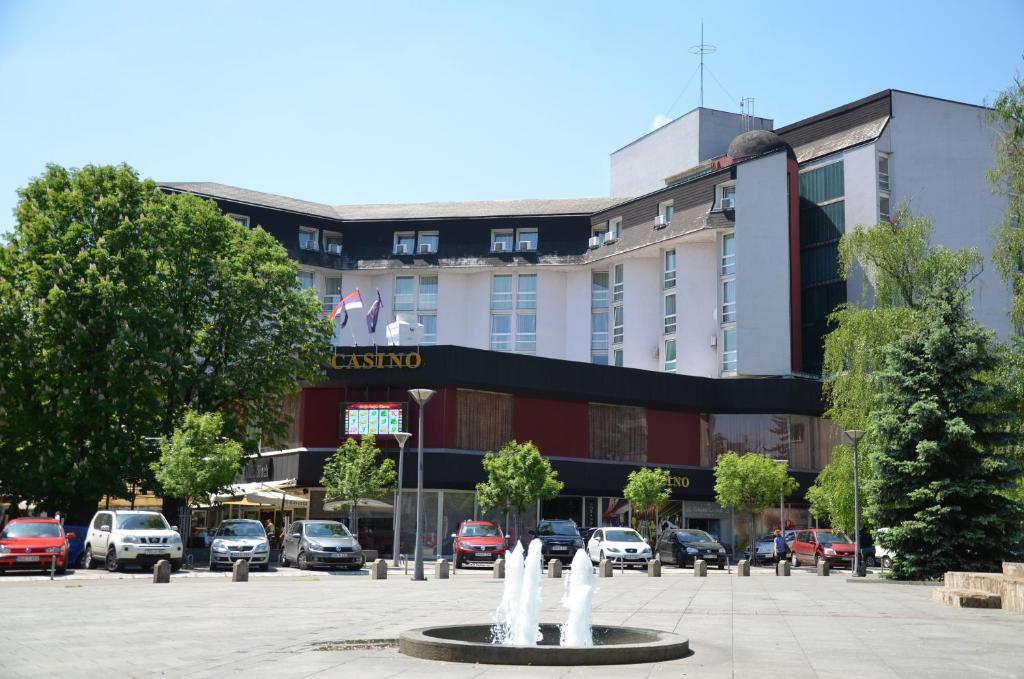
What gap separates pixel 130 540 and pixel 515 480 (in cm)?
1618

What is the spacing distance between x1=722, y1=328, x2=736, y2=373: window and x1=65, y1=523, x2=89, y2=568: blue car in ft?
111

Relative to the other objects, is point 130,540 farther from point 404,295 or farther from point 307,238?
point 404,295

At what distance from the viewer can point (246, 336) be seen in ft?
136

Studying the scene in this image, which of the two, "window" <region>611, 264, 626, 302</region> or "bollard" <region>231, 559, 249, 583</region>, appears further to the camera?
"window" <region>611, 264, 626, 302</region>

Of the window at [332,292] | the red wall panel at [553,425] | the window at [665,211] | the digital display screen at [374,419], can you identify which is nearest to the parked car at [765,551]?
the red wall panel at [553,425]

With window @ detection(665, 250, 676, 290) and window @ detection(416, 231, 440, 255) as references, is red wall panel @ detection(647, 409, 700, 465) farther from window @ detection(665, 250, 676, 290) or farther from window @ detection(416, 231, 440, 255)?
window @ detection(416, 231, 440, 255)

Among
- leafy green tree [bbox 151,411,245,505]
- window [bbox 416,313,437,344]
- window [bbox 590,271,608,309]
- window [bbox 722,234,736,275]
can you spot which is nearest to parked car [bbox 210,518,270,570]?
leafy green tree [bbox 151,411,245,505]

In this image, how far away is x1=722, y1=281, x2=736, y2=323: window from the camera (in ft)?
188

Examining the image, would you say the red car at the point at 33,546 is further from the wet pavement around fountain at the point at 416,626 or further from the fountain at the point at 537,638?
the fountain at the point at 537,638

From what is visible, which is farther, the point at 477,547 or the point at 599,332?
the point at 599,332

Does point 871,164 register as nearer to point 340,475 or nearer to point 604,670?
point 340,475

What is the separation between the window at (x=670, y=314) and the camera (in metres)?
60.9

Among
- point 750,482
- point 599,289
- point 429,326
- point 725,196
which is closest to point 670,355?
point 599,289

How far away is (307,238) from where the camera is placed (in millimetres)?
67000
